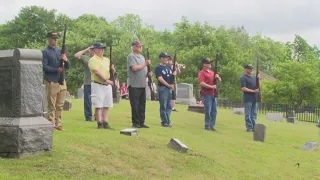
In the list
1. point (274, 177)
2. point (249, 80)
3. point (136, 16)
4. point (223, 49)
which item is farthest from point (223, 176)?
point (136, 16)

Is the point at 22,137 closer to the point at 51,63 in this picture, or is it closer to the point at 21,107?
the point at 21,107

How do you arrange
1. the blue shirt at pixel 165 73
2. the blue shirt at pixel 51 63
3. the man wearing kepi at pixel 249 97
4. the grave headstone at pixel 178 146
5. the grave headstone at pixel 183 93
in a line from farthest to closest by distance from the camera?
the grave headstone at pixel 183 93 → the man wearing kepi at pixel 249 97 → the blue shirt at pixel 165 73 → the blue shirt at pixel 51 63 → the grave headstone at pixel 178 146

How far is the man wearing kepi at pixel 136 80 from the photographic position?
11.9 metres

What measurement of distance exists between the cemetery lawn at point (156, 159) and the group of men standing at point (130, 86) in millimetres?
535

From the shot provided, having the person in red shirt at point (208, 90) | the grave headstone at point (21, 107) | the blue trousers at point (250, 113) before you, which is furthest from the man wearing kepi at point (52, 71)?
the blue trousers at point (250, 113)

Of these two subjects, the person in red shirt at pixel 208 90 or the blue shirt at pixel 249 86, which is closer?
the person in red shirt at pixel 208 90

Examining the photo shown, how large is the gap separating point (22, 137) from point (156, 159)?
96.6 inches

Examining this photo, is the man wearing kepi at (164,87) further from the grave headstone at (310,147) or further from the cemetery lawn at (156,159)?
the grave headstone at (310,147)

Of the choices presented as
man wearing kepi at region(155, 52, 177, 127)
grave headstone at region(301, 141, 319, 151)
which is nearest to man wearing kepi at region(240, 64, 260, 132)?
grave headstone at region(301, 141, 319, 151)

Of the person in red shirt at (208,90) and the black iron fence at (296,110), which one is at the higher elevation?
the person in red shirt at (208,90)

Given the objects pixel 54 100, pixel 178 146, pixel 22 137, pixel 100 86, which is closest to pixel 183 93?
pixel 100 86

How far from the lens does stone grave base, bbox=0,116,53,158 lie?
7.94 meters

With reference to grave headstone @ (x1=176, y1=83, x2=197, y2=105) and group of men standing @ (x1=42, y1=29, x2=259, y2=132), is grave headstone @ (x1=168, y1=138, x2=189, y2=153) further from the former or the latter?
grave headstone @ (x1=176, y1=83, x2=197, y2=105)

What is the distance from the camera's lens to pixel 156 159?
29.6 ft
